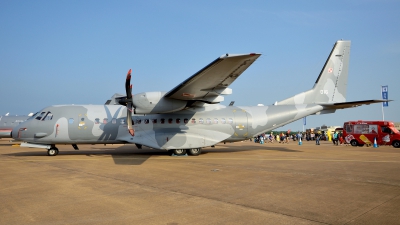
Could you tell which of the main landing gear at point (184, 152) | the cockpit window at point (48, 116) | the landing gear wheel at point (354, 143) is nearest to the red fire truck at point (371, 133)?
the landing gear wheel at point (354, 143)

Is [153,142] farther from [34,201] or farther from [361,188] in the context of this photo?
[361,188]

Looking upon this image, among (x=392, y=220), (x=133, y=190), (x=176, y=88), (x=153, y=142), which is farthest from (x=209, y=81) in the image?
(x=392, y=220)

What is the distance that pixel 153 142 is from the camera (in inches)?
679

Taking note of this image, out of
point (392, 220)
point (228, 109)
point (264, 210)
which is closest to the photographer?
point (392, 220)

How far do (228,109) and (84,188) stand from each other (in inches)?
506

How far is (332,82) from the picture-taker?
2047cm

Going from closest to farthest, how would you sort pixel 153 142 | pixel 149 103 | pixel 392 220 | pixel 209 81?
pixel 392 220 → pixel 209 81 → pixel 149 103 → pixel 153 142

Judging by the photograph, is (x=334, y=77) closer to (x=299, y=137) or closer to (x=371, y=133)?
(x=371, y=133)

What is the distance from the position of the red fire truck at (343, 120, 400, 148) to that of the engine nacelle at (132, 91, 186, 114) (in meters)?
22.0

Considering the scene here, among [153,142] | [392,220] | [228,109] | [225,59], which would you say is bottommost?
[392,220]

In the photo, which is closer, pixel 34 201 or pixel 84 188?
pixel 34 201

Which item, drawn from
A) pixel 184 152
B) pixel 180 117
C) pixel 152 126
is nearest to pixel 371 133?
pixel 184 152

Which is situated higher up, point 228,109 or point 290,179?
point 228,109

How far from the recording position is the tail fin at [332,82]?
20.3 meters
